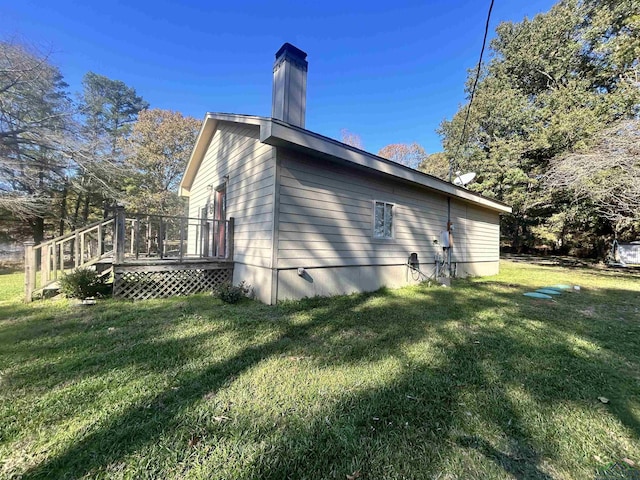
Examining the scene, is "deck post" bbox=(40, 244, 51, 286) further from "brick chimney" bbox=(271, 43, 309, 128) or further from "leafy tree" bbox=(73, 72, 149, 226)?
"leafy tree" bbox=(73, 72, 149, 226)

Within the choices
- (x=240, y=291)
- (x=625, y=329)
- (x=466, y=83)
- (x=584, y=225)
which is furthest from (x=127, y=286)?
(x=466, y=83)

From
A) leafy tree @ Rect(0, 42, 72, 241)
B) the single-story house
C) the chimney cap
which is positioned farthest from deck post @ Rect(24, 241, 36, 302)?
leafy tree @ Rect(0, 42, 72, 241)

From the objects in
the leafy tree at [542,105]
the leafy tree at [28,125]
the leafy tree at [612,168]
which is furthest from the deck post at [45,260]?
the leafy tree at [542,105]

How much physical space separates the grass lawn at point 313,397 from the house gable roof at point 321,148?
2967 mm

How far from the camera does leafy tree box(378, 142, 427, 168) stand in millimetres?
27125

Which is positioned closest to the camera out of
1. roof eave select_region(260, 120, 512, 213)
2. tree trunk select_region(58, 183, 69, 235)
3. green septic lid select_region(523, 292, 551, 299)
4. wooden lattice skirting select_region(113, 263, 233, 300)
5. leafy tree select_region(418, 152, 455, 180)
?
roof eave select_region(260, 120, 512, 213)

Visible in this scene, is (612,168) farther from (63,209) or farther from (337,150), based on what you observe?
(63,209)

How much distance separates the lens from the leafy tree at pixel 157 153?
17.3 meters

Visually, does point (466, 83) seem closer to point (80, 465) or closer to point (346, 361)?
point (346, 361)

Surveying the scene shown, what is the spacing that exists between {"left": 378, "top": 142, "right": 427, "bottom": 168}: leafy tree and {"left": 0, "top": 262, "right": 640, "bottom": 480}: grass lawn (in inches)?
978

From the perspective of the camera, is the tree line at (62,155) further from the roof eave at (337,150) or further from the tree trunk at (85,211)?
the roof eave at (337,150)

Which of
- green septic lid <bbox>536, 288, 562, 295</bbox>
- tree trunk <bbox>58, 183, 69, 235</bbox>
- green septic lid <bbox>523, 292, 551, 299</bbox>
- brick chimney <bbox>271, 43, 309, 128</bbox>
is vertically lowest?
green septic lid <bbox>523, 292, 551, 299</bbox>

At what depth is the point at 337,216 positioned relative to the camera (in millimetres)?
5957

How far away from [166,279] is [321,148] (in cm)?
416
